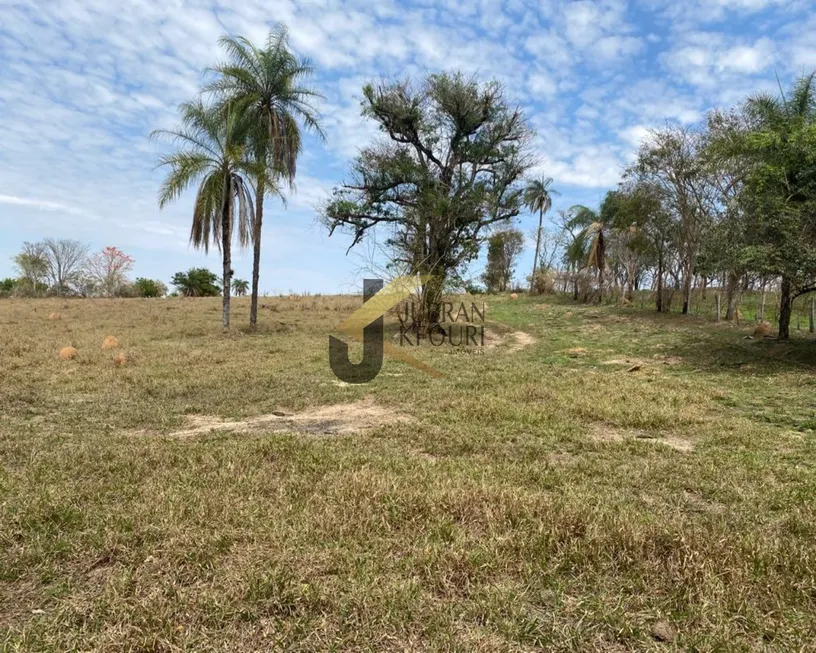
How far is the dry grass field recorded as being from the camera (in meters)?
2.23

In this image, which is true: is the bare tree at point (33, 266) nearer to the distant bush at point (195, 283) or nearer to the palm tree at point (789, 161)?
the distant bush at point (195, 283)

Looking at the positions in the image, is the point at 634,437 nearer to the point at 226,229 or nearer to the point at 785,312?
the point at 785,312

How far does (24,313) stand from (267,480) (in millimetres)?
22307

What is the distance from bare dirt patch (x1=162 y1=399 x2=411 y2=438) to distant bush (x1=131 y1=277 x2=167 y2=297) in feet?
131

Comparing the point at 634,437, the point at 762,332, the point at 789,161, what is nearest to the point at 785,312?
the point at 762,332

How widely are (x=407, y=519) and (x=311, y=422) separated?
11.1 feet

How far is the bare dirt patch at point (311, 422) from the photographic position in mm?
5859

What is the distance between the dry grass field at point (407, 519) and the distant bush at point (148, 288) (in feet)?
124

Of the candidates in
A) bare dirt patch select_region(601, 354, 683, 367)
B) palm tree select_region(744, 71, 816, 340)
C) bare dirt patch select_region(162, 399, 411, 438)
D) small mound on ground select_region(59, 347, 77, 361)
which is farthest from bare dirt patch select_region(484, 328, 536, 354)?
small mound on ground select_region(59, 347, 77, 361)

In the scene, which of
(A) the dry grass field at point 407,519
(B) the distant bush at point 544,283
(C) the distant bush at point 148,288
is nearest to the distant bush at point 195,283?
(C) the distant bush at point 148,288

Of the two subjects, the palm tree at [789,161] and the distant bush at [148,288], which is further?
the distant bush at [148,288]

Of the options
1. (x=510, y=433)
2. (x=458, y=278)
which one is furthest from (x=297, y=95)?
(x=510, y=433)

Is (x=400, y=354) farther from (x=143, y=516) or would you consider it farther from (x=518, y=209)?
(x=143, y=516)

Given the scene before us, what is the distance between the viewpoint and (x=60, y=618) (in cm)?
225
